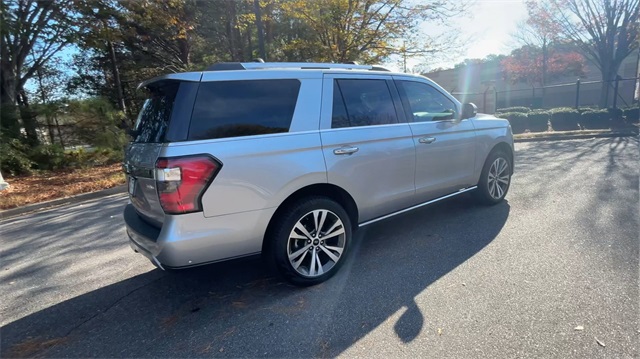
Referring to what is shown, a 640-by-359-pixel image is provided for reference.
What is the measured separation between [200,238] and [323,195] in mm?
1126

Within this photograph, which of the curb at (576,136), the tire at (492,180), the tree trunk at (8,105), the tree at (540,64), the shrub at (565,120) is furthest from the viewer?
the tree at (540,64)

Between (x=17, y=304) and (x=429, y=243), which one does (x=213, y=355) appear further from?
(x=429, y=243)

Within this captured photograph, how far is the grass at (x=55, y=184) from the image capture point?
7.61 meters

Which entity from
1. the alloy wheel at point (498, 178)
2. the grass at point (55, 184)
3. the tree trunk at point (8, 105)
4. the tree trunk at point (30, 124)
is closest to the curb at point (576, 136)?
the alloy wheel at point (498, 178)

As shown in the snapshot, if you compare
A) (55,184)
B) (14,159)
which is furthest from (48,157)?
(55,184)

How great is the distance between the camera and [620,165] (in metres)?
6.86

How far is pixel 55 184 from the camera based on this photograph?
9.19 meters

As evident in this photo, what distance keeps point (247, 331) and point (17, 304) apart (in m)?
2.30

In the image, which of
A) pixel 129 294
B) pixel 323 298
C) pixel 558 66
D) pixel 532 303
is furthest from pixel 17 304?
pixel 558 66

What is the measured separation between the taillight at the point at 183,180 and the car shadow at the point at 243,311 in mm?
917

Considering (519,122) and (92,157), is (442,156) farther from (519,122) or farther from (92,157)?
(519,122)

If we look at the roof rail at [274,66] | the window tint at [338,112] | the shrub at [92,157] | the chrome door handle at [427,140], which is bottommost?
the shrub at [92,157]

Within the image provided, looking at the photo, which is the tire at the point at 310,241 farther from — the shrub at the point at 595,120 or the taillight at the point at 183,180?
the shrub at the point at 595,120

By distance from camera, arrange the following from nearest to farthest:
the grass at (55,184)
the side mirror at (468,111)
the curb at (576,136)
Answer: the side mirror at (468,111)
the grass at (55,184)
the curb at (576,136)
